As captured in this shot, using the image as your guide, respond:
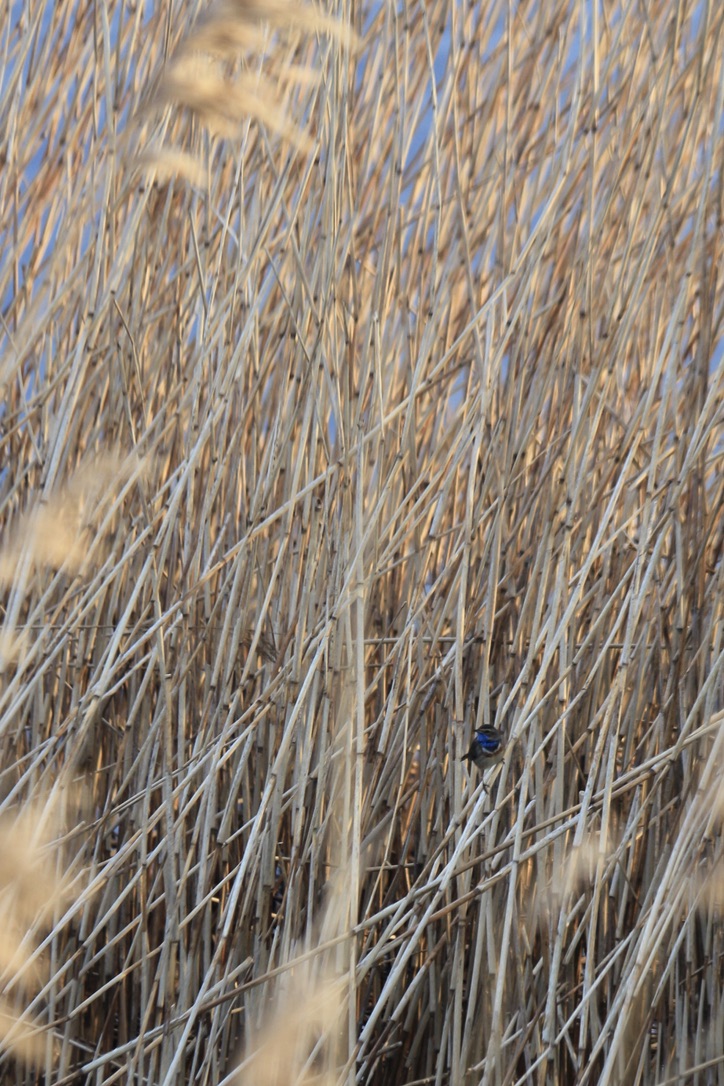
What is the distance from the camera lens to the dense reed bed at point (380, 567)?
3.78 feet

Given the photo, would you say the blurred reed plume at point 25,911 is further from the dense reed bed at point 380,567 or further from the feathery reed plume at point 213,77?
the feathery reed plume at point 213,77

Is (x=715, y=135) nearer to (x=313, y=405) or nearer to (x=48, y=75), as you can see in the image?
(x=313, y=405)

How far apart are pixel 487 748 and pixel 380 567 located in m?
0.26

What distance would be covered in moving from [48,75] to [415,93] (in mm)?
477

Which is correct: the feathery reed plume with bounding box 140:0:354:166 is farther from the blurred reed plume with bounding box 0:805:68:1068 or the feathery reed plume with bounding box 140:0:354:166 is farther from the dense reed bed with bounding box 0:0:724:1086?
the blurred reed plume with bounding box 0:805:68:1068

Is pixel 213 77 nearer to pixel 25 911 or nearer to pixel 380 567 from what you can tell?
pixel 25 911

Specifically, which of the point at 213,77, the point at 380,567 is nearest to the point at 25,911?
the point at 213,77

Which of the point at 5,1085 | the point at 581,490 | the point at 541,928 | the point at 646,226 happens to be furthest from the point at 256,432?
the point at 5,1085

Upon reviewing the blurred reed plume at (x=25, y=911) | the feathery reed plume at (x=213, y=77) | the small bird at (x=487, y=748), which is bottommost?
the blurred reed plume at (x=25, y=911)

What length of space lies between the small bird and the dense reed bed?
0.10ft

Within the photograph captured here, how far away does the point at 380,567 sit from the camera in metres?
1.38

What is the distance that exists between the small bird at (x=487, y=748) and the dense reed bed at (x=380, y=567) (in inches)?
1.1

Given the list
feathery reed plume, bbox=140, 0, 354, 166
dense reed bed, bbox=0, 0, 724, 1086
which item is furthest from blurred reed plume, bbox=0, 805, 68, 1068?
feathery reed plume, bbox=140, 0, 354, 166

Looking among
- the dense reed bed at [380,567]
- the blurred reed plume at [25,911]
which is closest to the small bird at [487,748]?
the dense reed bed at [380,567]
